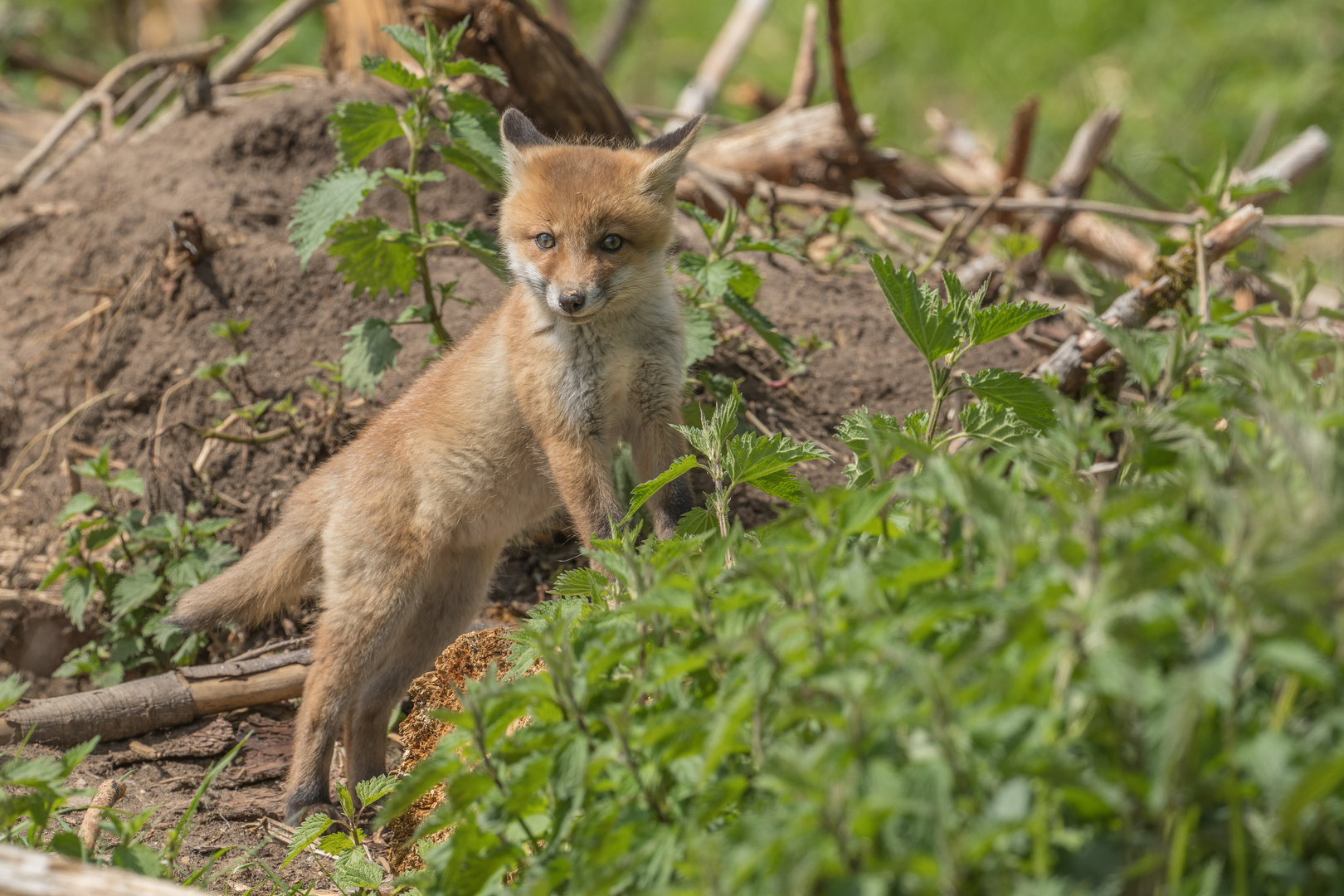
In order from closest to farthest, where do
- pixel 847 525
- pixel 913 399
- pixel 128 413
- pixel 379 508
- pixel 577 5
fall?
pixel 847 525, pixel 379 508, pixel 913 399, pixel 128 413, pixel 577 5

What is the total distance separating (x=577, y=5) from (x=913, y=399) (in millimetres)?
10052

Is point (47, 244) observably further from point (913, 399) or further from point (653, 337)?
point (913, 399)

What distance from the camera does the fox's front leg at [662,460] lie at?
3787mm

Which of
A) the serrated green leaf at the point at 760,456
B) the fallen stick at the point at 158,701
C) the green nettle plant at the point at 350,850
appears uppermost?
the serrated green leaf at the point at 760,456

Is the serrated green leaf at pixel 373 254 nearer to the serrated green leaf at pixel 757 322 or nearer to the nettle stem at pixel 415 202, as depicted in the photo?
the nettle stem at pixel 415 202

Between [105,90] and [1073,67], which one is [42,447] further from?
[1073,67]

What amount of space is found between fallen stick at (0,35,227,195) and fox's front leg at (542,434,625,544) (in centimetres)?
416

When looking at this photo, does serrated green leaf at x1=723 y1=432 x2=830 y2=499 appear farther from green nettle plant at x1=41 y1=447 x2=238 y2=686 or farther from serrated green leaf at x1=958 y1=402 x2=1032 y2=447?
green nettle plant at x1=41 y1=447 x2=238 y2=686

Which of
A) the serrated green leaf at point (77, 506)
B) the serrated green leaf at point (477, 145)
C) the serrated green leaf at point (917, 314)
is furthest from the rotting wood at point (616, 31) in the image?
the serrated green leaf at point (917, 314)

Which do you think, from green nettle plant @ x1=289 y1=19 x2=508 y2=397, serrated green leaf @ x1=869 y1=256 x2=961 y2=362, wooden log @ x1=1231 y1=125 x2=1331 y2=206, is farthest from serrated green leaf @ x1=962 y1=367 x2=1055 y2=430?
wooden log @ x1=1231 y1=125 x2=1331 y2=206

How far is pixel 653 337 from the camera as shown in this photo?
4.00 metres

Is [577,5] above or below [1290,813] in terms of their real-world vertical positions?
above

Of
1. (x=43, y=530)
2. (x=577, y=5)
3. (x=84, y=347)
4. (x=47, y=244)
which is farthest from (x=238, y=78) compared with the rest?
(x=577, y=5)

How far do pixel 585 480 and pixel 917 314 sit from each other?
4.90ft
